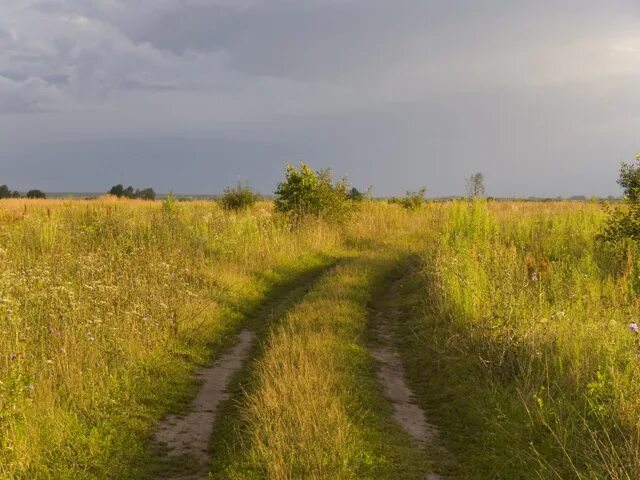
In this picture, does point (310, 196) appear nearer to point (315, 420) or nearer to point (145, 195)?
point (315, 420)

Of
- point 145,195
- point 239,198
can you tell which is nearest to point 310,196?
point 239,198

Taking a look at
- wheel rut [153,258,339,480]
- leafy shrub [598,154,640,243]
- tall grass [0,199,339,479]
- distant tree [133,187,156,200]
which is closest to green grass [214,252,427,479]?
wheel rut [153,258,339,480]

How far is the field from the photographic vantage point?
5.29 metres

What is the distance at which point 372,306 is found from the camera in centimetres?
1216

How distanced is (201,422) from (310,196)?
17729 mm

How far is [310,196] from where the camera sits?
23828 millimetres

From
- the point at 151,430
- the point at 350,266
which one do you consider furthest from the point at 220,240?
the point at 151,430

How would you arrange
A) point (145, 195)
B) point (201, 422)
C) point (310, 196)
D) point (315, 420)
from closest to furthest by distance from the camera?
point (315, 420) → point (201, 422) → point (310, 196) → point (145, 195)

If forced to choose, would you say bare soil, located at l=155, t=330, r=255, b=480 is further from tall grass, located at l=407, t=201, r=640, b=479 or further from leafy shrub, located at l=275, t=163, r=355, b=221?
leafy shrub, located at l=275, t=163, r=355, b=221

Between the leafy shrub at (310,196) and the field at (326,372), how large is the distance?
34.3 feet

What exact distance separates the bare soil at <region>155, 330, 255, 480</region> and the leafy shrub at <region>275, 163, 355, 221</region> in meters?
15.1

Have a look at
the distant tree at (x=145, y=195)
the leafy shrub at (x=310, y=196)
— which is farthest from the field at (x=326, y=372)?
the distant tree at (x=145, y=195)

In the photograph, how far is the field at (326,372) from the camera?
529 cm

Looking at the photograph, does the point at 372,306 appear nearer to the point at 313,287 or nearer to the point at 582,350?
the point at 313,287
